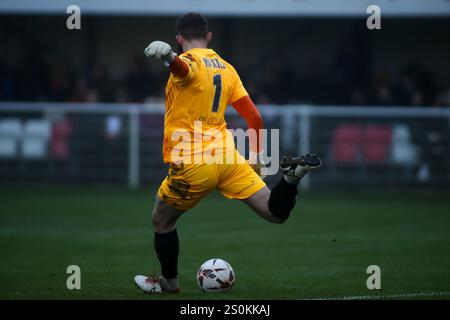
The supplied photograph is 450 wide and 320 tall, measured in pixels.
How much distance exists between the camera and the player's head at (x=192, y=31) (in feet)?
25.3

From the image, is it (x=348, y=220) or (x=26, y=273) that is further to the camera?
(x=348, y=220)

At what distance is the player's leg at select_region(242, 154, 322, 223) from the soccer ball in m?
0.70

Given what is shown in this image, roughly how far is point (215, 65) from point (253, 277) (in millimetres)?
2429

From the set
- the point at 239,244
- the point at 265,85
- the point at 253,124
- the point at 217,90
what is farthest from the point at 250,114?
the point at 265,85

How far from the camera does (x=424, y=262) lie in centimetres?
1027

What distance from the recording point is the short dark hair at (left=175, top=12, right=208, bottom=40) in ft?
25.3

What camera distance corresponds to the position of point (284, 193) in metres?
7.64

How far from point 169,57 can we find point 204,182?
114cm

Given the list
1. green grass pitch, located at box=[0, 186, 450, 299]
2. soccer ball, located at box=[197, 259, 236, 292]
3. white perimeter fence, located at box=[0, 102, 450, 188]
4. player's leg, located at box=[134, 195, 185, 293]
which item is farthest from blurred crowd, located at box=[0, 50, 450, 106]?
player's leg, located at box=[134, 195, 185, 293]

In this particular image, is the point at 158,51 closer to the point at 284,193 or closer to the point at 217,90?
the point at 217,90

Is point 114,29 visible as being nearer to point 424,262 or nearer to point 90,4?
point 90,4

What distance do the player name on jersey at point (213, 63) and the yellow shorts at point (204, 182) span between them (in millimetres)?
791

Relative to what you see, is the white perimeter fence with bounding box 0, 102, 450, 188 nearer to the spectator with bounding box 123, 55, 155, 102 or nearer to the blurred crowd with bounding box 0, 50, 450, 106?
the blurred crowd with bounding box 0, 50, 450, 106

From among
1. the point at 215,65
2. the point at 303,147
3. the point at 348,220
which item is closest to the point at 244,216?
the point at 348,220
